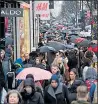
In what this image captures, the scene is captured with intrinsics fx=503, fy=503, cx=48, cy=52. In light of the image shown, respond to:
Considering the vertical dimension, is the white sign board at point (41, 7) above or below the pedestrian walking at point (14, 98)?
above

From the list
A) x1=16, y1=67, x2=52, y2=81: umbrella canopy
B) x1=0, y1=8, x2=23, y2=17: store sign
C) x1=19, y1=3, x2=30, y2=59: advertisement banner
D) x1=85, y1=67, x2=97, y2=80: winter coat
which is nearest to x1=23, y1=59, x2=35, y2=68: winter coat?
x1=0, y1=8, x2=23, y2=17: store sign

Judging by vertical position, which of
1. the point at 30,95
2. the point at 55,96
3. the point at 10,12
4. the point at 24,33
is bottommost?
the point at 55,96

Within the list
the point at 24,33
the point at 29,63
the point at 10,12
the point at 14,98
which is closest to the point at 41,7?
the point at 24,33

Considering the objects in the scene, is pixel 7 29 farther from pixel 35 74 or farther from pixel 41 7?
pixel 35 74

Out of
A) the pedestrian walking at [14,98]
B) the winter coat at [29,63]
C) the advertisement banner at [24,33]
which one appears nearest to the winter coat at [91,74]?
the winter coat at [29,63]

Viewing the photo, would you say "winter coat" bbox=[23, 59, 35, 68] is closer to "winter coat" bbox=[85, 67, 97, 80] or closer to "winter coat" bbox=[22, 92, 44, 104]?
"winter coat" bbox=[85, 67, 97, 80]

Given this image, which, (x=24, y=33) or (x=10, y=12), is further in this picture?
(x=24, y=33)

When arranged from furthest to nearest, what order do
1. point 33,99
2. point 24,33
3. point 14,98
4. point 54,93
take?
point 24,33 < point 54,93 < point 33,99 < point 14,98

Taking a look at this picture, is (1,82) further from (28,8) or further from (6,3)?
(28,8)

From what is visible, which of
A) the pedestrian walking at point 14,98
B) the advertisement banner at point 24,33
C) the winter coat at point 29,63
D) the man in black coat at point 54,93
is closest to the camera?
the pedestrian walking at point 14,98

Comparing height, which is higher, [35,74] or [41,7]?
[41,7]

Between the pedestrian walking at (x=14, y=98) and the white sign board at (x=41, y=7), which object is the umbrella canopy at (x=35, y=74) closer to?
the pedestrian walking at (x=14, y=98)

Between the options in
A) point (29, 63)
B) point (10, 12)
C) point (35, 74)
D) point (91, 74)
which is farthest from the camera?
point (29, 63)

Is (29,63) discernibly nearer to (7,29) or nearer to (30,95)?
(30,95)
